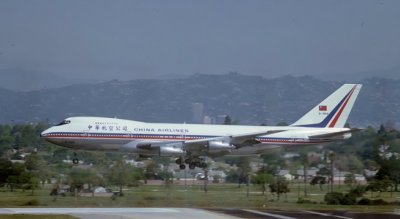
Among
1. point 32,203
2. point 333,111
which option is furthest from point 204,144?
point 32,203

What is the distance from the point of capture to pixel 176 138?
70.6 meters

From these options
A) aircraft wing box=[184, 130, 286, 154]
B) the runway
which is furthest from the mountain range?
the runway

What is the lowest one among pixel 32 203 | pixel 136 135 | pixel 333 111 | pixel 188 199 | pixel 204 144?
pixel 32 203

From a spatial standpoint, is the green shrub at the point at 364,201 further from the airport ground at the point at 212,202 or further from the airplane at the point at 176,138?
the airplane at the point at 176,138

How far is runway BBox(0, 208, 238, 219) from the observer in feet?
133

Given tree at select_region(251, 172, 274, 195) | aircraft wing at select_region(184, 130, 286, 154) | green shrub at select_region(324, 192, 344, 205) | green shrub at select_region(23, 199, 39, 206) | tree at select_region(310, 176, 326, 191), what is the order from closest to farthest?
green shrub at select_region(23, 199, 39, 206) < green shrub at select_region(324, 192, 344, 205) < tree at select_region(251, 172, 274, 195) < tree at select_region(310, 176, 326, 191) < aircraft wing at select_region(184, 130, 286, 154)

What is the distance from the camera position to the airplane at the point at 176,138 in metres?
68.9

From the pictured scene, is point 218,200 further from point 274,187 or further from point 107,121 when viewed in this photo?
point 107,121

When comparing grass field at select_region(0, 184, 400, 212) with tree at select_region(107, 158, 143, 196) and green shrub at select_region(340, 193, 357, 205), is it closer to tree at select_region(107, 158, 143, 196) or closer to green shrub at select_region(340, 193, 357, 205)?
tree at select_region(107, 158, 143, 196)

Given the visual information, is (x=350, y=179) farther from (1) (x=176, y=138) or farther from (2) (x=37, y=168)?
(2) (x=37, y=168)

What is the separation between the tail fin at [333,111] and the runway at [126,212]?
34.4m

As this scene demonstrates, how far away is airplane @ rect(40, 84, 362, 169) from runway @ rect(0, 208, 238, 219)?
2299 cm

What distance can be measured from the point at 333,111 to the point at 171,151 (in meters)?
20.6

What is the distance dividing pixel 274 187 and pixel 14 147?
84.0 feet
